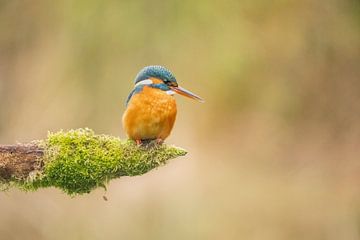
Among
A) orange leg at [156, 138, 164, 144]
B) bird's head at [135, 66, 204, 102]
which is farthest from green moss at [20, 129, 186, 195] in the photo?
bird's head at [135, 66, 204, 102]

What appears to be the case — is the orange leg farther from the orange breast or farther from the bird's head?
the bird's head

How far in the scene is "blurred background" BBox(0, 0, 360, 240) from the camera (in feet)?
28.7

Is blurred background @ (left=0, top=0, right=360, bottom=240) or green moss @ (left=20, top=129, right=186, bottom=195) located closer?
green moss @ (left=20, top=129, right=186, bottom=195)

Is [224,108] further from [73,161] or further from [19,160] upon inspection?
[19,160]

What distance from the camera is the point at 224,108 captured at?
8906 millimetres

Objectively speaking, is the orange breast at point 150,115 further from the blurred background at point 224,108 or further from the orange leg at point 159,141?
the blurred background at point 224,108

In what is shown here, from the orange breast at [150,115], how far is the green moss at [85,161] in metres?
0.22

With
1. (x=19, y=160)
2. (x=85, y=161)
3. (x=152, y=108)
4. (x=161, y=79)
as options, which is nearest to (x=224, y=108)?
(x=161, y=79)

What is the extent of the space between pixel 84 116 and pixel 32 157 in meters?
5.22

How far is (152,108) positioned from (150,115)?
0.04 metres

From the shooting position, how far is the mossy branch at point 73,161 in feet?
12.0

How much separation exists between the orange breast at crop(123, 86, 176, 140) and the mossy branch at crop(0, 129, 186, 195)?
212 mm

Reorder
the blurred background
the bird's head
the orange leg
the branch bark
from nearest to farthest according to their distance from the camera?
1. the branch bark
2. the orange leg
3. the bird's head
4. the blurred background

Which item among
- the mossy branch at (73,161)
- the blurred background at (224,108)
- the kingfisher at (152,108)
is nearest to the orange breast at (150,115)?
the kingfisher at (152,108)
